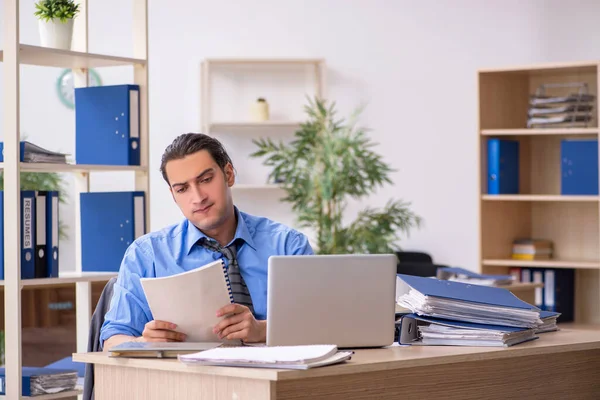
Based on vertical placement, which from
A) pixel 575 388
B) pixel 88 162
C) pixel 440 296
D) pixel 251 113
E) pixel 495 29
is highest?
pixel 495 29

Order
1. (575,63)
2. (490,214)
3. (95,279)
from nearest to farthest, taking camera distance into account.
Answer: (95,279), (575,63), (490,214)

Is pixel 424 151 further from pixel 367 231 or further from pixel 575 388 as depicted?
pixel 575 388

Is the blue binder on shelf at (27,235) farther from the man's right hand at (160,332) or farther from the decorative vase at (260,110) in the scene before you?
the decorative vase at (260,110)

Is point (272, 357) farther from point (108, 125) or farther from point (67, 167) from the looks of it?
point (108, 125)

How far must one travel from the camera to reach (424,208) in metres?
6.88

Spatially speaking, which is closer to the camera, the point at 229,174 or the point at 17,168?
the point at 229,174

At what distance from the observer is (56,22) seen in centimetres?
372

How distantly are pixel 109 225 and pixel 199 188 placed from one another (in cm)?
116

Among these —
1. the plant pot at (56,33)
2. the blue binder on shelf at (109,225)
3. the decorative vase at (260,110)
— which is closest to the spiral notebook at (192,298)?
the blue binder on shelf at (109,225)

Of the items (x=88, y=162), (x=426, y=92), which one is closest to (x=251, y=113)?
(x=426, y=92)

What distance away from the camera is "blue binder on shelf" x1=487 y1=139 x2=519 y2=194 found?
5.70 meters

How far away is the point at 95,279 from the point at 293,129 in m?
3.39

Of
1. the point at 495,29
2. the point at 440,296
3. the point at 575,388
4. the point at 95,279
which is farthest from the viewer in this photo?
the point at 495,29

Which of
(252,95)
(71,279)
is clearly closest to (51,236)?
(71,279)
